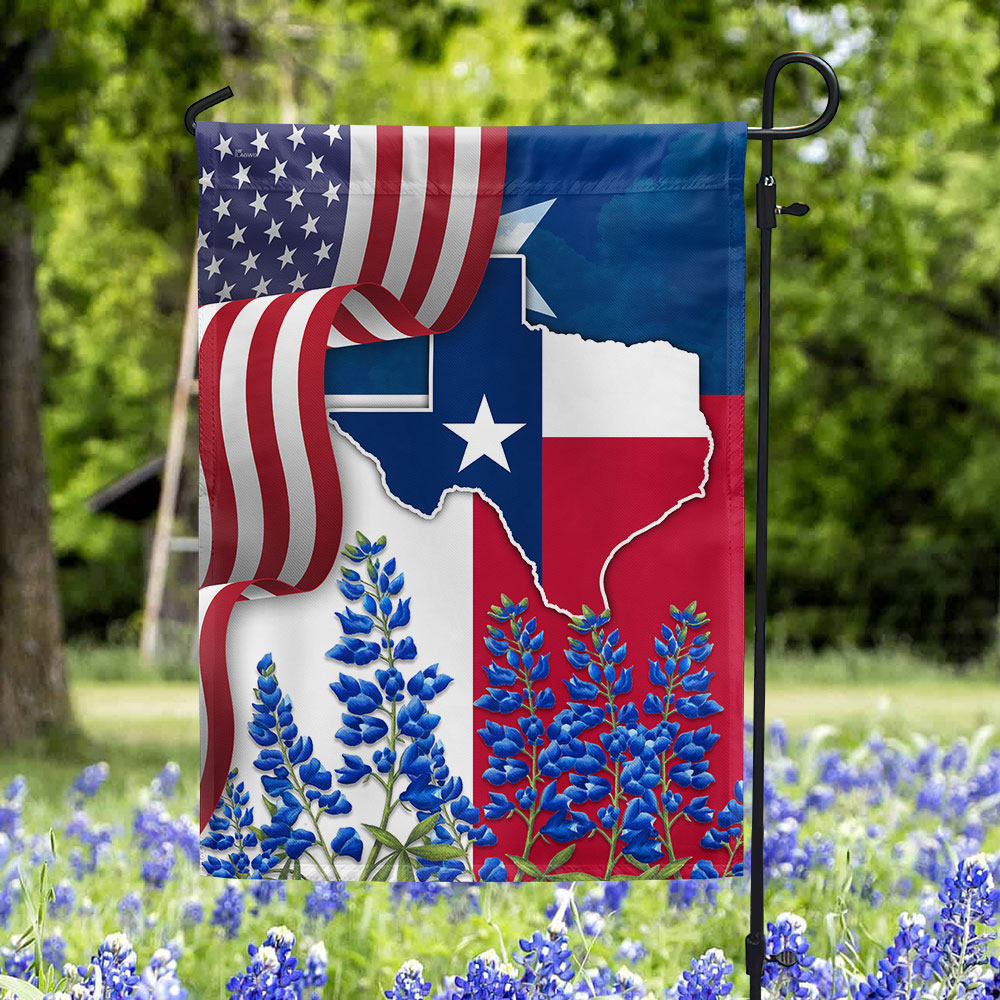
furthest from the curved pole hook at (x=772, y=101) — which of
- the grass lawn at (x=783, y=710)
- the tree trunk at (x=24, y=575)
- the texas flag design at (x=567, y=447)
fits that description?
the tree trunk at (x=24, y=575)

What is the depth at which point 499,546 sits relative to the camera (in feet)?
7.41

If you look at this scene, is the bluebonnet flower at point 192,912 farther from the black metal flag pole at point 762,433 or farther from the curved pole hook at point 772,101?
A: the curved pole hook at point 772,101

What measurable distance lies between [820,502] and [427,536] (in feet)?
57.6

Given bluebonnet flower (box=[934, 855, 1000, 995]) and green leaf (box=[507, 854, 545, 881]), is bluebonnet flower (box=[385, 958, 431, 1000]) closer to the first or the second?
green leaf (box=[507, 854, 545, 881])

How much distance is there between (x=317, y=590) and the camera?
2270 millimetres

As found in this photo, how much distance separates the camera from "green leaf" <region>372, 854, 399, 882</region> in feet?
7.37

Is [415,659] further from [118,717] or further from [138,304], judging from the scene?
[138,304]

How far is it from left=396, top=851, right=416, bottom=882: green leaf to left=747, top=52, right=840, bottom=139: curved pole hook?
1.47 metres

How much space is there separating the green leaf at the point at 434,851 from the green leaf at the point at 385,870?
39mm

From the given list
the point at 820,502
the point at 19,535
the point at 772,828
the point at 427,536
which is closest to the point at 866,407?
the point at 820,502

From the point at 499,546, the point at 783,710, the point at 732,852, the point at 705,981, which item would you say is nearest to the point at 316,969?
the point at 705,981

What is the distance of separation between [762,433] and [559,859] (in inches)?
34.3

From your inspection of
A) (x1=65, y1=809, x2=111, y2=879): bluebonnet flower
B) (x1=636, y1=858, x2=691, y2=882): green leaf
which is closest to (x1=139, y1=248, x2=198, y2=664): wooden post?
(x1=65, y1=809, x2=111, y2=879): bluebonnet flower

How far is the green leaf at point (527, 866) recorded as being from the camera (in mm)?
2254
